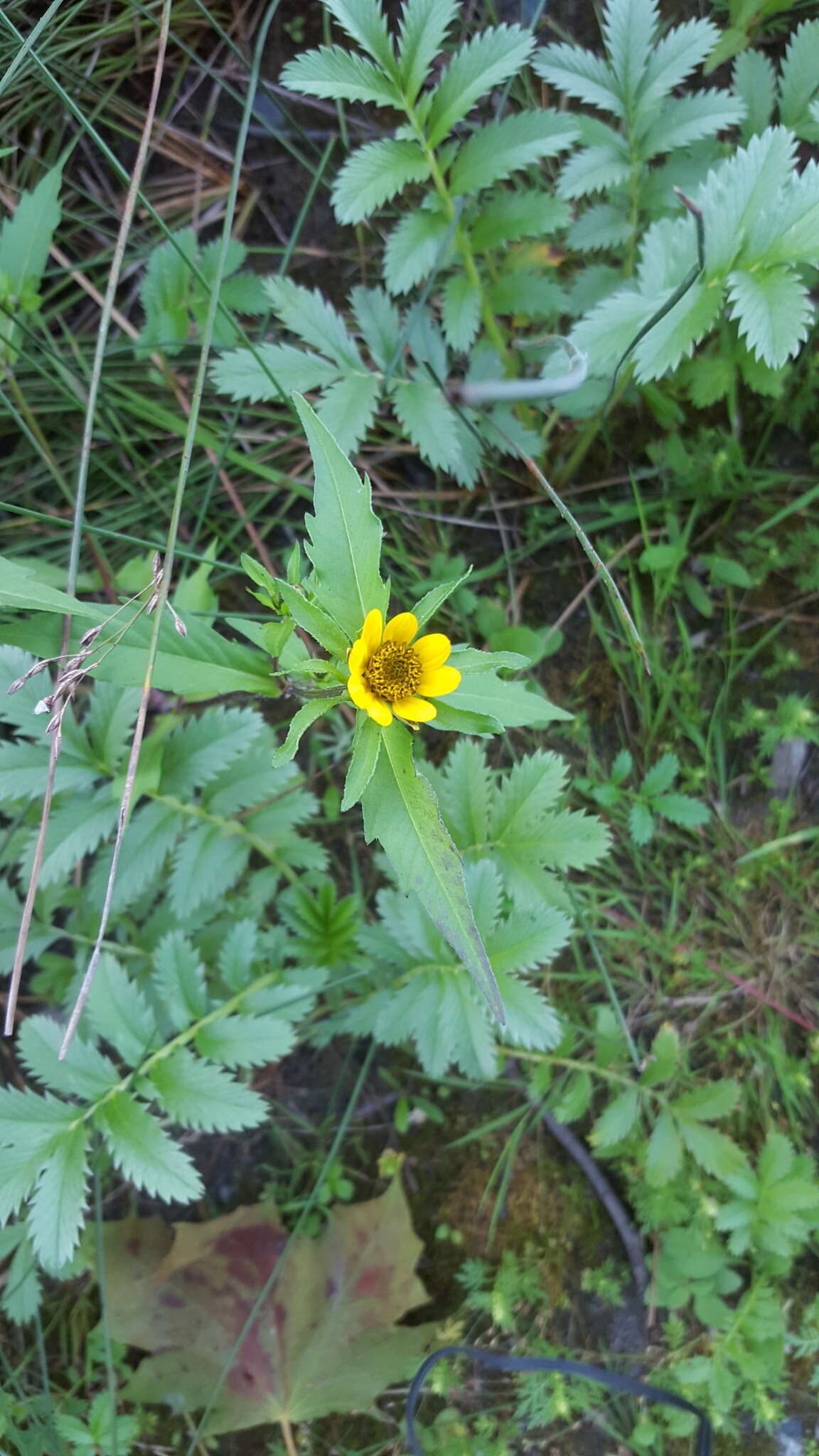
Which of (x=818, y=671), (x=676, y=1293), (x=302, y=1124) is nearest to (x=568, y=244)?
(x=818, y=671)

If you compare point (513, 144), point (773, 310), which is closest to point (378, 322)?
point (513, 144)

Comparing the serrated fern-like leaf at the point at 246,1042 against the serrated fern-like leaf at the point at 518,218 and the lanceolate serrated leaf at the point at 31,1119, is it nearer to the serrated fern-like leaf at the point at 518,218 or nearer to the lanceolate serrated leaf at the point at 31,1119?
the lanceolate serrated leaf at the point at 31,1119

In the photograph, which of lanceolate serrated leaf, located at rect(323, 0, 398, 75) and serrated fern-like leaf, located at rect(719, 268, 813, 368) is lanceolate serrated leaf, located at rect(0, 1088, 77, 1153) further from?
lanceolate serrated leaf, located at rect(323, 0, 398, 75)

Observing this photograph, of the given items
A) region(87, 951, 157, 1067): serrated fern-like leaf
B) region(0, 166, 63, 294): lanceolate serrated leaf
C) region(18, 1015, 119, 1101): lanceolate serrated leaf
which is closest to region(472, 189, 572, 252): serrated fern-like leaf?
region(0, 166, 63, 294): lanceolate serrated leaf

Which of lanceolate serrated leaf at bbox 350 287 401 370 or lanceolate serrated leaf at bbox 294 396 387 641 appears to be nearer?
lanceolate serrated leaf at bbox 294 396 387 641

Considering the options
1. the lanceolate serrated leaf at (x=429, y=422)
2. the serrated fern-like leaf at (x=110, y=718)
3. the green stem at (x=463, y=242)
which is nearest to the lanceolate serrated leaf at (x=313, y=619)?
the serrated fern-like leaf at (x=110, y=718)

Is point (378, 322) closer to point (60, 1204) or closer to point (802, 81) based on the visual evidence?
point (802, 81)
